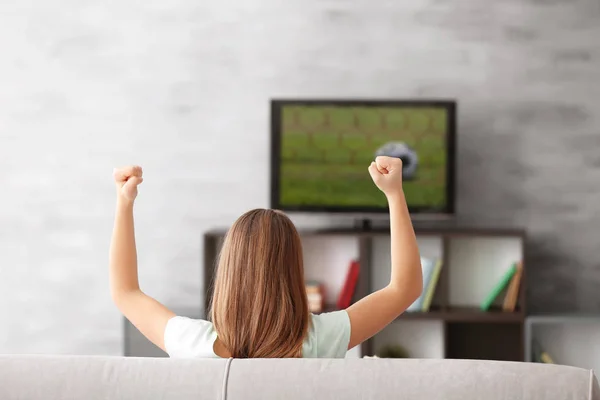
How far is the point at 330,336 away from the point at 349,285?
7.39 feet

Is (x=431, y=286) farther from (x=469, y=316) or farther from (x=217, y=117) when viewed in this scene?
(x=217, y=117)

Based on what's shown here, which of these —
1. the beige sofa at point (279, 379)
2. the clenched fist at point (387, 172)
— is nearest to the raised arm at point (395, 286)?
the clenched fist at point (387, 172)

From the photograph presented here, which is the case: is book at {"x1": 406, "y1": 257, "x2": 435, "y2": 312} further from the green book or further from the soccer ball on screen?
the soccer ball on screen

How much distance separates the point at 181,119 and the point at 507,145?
5.30ft

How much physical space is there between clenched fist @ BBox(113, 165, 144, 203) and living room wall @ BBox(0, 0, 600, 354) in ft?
8.31

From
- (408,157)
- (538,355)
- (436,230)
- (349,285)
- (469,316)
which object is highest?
(408,157)

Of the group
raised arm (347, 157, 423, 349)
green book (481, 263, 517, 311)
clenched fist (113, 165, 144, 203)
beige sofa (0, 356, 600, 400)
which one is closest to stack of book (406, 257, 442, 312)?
green book (481, 263, 517, 311)

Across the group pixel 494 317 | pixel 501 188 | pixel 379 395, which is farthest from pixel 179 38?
pixel 379 395

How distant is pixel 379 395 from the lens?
1.14 metres

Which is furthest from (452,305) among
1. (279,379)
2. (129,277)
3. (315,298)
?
(279,379)

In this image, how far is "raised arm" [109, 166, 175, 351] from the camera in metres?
1.62

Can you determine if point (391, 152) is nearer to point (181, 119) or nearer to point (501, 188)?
point (501, 188)

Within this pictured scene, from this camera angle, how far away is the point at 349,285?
3832 millimetres

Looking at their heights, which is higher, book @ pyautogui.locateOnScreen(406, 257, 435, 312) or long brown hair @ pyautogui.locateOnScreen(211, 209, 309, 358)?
long brown hair @ pyautogui.locateOnScreen(211, 209, 309, 358)
